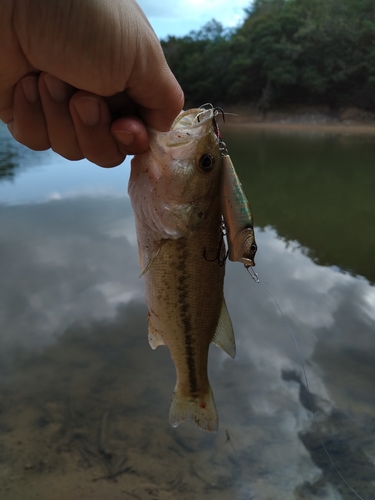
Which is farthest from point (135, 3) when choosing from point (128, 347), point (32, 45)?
point (128, 347)

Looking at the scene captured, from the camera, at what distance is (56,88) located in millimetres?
1668

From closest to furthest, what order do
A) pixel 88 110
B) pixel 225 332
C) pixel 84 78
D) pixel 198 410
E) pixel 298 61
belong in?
1. pixel 84 78
2. pixel 88 110
3. pixel 225 332
4. pixel 198 410
5. pixel 298 61

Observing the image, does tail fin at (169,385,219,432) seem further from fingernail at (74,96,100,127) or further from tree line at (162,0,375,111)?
tree line at (162,0,375,111)

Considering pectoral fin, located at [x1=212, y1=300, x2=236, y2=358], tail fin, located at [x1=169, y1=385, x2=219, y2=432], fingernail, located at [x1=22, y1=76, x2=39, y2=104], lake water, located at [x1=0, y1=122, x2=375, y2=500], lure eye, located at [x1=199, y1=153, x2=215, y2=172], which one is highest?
fingernail, located at [x1=22, y1=76, x2=39, y2=104]

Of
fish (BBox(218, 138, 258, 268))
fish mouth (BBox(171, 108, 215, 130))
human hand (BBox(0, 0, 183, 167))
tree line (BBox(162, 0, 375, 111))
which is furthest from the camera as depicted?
tree line (BBox(162, 0, 375, 111))

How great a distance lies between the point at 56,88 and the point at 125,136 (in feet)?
1.15

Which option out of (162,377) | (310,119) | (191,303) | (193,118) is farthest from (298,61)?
(191,303)

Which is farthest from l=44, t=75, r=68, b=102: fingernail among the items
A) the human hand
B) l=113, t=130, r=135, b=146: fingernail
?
l=113, t=130, r=135, b=146: fingernail

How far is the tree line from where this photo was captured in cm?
3522

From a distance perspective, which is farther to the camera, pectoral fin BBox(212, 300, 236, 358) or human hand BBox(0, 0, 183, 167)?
pectoral fin BBox(212, 300, 236, 358)

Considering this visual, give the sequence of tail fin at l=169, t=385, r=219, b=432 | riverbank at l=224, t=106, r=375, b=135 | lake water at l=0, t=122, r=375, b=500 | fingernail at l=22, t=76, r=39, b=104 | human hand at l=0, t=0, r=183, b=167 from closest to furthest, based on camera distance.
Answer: human hand at l=0, t=0, r=183, b=167 → fingernail at l=22, t=76, r=39, b=104 → tail fin at l=169, t=385, r=219, b=432 → lake water at l=0, t=122, r=375, b=500 → riverbank at l=224, t=106, r=375, b=135

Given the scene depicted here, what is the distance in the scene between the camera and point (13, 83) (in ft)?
5.55

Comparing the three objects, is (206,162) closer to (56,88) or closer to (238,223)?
(238,223)

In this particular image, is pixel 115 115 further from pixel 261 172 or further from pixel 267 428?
pixel 261 172
